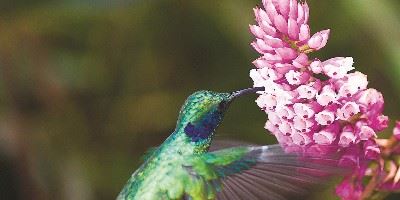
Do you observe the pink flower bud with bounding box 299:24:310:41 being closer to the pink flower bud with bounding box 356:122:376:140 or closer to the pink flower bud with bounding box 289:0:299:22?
the pink flower bud with bounding box 289:0:299:22

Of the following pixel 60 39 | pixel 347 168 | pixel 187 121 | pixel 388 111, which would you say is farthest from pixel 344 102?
pixel 60 39

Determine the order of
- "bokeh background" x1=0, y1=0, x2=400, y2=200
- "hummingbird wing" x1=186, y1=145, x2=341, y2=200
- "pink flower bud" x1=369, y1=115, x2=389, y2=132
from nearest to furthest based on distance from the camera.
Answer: "hummingbird wing" x1=186, y1=145, x2=341, y2=200 < "pink flower bud" x1=369, y1=115, x2=389, y2=132 < "bokeh background" x1=0, y1=0, x2=400, y2=200

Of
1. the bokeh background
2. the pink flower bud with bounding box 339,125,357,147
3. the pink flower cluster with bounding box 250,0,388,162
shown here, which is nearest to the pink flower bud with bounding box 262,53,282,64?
the pink flower cluster with bounding box 250,0,388,162

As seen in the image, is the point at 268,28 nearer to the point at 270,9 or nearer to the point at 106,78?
the point at 270,9

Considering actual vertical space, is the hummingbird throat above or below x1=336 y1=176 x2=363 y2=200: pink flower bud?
above

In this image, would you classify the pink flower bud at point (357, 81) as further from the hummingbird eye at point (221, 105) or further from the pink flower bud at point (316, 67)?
the hummingbird eye at point (221, 105)

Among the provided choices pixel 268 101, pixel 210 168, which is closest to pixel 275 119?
pixel 268 101

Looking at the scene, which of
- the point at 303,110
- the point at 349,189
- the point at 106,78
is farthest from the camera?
the point at 106,78
